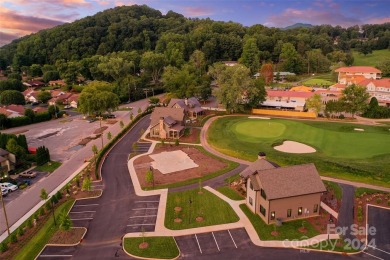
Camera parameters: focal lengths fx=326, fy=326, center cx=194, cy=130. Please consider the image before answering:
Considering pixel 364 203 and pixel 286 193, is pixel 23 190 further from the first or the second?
pixel 364 203

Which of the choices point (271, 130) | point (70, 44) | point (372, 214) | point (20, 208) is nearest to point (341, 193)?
point (372, 214)

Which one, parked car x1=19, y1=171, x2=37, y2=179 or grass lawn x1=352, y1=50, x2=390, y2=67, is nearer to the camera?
parked car x1=19, y1=171, x2=37, y2=179

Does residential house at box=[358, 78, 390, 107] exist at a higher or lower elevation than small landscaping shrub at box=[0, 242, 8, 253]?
higher

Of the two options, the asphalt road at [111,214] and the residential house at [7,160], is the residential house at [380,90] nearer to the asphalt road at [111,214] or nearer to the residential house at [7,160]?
the asphalt road at [111,214]

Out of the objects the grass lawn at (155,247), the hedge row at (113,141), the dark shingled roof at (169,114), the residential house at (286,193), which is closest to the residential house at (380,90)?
the dark shingled roof at (169,114)

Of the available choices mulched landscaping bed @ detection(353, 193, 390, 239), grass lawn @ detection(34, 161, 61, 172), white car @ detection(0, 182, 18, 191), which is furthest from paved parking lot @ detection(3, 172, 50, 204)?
mulched landscaping bed @ detection(353, 193, 390, 239)

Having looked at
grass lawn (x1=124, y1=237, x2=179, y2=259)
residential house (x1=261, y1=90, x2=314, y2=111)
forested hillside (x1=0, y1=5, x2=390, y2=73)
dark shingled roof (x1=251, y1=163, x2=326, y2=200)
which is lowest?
grass lawn (x1=124, y1=237, x2=179, y2=259)

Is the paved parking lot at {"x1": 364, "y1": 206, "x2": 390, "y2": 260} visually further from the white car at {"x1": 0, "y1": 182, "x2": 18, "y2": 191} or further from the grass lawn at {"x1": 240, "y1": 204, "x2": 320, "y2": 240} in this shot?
the white car at {"x1": 0, "y1": 182, "x2": 18, "y2": 191}
